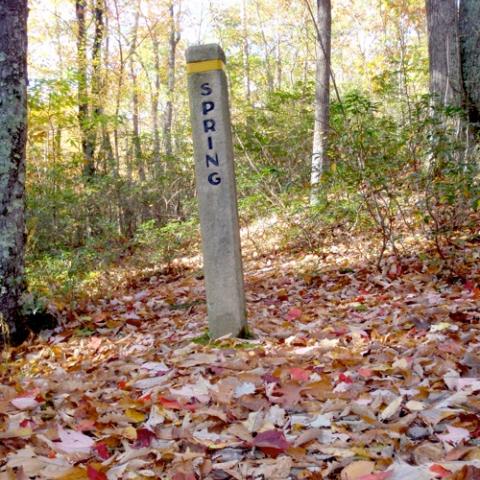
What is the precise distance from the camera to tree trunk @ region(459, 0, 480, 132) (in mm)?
6918

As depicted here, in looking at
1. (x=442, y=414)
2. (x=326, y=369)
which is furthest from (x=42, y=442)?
(x=442, y=414)

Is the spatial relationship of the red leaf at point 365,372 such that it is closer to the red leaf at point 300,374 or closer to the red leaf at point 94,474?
the red leaf at point 300,374

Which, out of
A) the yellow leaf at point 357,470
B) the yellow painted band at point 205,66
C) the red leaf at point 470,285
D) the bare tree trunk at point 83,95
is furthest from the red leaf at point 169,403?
the bare tree trunk at point 83,95

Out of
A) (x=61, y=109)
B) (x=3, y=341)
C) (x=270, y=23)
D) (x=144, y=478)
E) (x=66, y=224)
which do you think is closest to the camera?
(x=144, y=478)

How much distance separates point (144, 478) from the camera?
1.87m

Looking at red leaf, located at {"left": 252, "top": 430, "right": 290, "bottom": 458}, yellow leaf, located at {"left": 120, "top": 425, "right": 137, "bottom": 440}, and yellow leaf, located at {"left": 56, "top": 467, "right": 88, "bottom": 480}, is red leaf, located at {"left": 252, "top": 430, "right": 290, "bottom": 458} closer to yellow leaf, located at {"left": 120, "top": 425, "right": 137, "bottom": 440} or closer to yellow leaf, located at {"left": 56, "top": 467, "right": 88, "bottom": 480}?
yellow leaf, located at {"left": 120, "top": 425, "right": 137, "bottom": 440}

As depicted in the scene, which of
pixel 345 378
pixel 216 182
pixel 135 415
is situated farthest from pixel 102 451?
pixel 216 182

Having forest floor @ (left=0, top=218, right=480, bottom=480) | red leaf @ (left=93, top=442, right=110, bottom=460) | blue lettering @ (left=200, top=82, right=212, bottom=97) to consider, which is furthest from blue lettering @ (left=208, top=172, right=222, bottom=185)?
red leaf @ (left=93, top=442, right=110, bottom=460)

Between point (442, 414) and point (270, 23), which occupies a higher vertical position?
point (270, 23)

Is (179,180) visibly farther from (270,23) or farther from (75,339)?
(270,23)

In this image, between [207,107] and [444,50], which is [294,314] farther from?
[444,50]

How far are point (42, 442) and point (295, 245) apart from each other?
5209mm

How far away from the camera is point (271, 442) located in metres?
2.00

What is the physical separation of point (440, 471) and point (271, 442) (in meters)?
0.63
